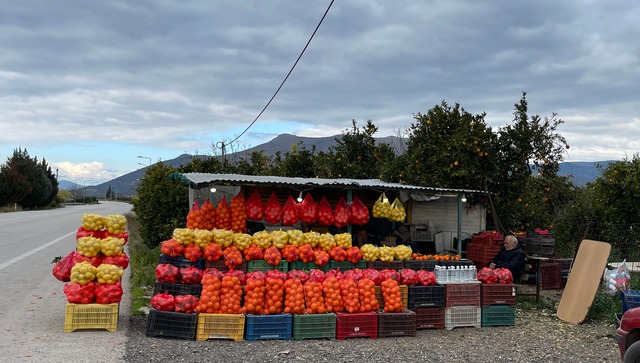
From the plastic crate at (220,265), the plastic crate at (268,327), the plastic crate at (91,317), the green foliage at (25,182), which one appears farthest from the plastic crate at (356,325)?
the green foliage at (25,182)

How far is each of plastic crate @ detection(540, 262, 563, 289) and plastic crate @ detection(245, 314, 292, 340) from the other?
27.7ft

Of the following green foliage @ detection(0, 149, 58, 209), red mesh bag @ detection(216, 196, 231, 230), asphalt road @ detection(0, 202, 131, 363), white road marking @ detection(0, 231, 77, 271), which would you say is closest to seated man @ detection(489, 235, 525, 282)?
red mesh bag @ detection(216, 196, 231, 230)

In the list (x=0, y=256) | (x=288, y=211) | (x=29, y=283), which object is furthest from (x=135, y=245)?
(x=288, y=211)

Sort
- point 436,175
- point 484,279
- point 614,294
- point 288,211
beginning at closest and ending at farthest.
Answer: point 484,279 < point 614,294 < point 288,211 < point 436,175

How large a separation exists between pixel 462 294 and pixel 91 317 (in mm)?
6106

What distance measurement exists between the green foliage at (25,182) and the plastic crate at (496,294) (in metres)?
55.8

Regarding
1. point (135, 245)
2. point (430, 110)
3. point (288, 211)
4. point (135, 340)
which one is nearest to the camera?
point (135, 340)

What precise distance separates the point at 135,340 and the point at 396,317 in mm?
3968

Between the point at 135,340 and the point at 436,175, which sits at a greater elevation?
the point at 436,175

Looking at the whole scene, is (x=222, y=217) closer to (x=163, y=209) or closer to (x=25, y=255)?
(x=163, y=209)

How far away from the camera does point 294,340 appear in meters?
8.84

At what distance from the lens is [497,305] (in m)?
10.4

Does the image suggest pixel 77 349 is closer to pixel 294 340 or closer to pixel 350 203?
pixel 294 340

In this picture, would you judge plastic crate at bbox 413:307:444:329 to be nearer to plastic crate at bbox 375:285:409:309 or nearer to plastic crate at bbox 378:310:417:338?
plastic crate at bbox 375:285:409:309
